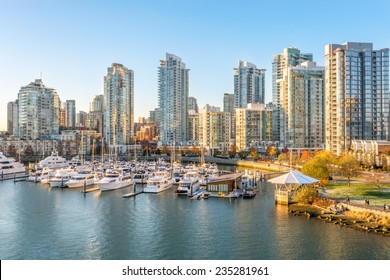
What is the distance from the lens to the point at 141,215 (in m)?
25.4

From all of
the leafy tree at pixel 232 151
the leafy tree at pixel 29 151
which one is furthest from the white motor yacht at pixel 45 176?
the leafy tree at pixel 29 151

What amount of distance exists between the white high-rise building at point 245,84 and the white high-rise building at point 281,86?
5867 millimetres

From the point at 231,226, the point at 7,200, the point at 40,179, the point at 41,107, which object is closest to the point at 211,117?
the point at 41,107

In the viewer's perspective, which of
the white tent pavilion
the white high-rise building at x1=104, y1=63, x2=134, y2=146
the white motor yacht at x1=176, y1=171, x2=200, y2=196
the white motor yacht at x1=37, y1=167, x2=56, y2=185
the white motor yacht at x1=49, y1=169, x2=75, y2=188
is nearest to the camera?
the white tent pavilion

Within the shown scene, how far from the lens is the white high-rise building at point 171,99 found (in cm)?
10975

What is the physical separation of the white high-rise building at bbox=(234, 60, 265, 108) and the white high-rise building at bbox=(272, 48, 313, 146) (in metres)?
5.87

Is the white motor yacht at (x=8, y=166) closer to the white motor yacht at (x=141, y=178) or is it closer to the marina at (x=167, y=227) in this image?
the marina at (x=167, y=227)

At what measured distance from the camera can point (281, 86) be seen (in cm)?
9138

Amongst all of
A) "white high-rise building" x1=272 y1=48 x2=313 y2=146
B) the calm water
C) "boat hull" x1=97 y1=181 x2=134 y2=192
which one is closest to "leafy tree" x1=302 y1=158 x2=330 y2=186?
the calm water

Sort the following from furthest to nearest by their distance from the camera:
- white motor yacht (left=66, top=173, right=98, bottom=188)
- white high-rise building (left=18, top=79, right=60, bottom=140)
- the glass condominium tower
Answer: white high-rise building (left=18, top=79, right=60, bottom=140), the glass condominium tower, white motor yacht (left=66, top=173, right=98, bottom=188)

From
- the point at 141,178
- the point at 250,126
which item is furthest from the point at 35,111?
the point at 141,178

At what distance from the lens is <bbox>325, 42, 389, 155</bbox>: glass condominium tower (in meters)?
56.5

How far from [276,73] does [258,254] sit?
109 metres

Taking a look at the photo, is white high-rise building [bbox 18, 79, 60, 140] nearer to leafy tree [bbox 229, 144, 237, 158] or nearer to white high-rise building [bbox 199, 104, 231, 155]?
white high-rise building [bbox 199, 104, 231, 155]
